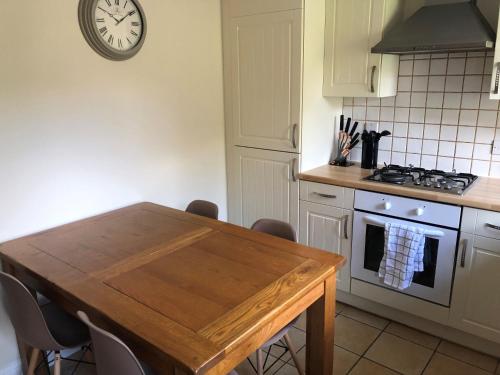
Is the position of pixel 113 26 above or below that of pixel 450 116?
above

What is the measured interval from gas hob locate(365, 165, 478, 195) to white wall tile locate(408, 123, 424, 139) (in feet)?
0.70

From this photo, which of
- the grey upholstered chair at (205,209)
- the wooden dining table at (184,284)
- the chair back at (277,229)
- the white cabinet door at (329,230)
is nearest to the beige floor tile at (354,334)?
the white cabinet door at (329,230)

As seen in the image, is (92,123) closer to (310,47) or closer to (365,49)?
(310,47)

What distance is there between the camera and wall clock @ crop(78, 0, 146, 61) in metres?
2.12

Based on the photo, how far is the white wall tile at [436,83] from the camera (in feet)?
8.59

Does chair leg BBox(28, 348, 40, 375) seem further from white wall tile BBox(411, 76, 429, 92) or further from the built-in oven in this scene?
white wall tile BBox(411, 76, 429, 92)

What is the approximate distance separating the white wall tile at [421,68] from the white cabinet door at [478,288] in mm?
1106

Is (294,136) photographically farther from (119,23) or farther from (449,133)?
(119,23)

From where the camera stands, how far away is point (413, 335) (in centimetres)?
251

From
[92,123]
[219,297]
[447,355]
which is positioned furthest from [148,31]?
[447,355]

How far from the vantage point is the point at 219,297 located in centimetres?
146

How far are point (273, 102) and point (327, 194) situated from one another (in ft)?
2.36

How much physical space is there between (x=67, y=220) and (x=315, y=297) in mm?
1415

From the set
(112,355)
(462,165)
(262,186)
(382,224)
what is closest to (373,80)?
(462,165)
